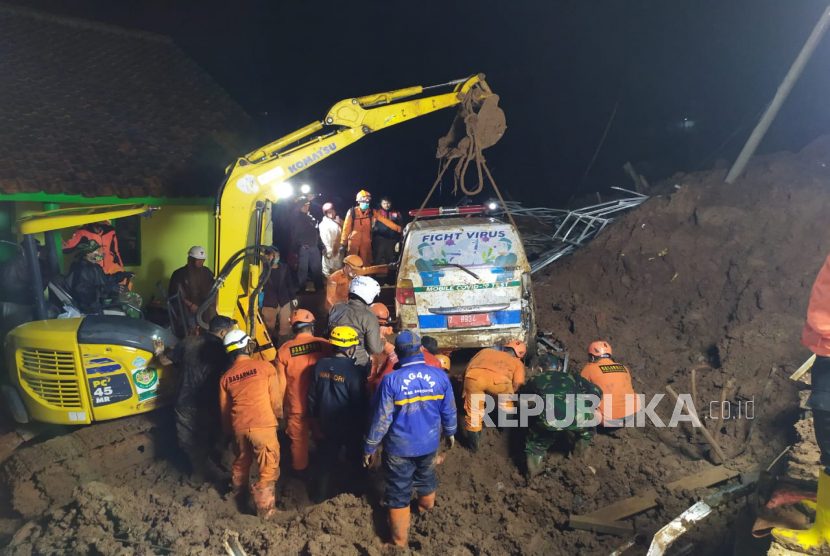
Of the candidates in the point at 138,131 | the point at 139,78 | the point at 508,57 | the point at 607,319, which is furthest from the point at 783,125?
the point at 139,78

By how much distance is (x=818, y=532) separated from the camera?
3.83 metres

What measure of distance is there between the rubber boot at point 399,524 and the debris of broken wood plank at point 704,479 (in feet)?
8.45

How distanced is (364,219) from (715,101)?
9.99 meters

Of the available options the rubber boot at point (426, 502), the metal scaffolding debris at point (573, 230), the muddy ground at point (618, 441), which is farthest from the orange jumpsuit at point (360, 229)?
the rubber boot at point (426, 502)

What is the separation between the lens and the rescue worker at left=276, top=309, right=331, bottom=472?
5.71 meters

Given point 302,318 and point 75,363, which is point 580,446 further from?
point 75,363

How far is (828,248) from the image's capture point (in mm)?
8266

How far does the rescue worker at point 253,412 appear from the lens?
5.21 m

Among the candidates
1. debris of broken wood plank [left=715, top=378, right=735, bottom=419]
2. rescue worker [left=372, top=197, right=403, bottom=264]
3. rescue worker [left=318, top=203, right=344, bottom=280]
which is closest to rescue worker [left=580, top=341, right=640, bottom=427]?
debris of broken wood plank [left=715, top=378, right=735, bottom=419]

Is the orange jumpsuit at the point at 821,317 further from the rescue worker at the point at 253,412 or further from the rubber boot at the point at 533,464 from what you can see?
the rescue worker at the point at 253,412

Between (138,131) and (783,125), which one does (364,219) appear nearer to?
(138,131)

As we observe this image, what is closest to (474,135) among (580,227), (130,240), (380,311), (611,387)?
(380,311)

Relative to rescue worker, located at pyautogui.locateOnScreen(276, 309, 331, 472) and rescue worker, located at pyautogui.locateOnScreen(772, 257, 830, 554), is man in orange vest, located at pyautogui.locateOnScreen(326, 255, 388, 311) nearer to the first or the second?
rescue worker, located at pyautogui.locateOnScreen(276, 309, 331, 472)

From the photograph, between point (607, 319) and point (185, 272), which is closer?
point (185, 272)
